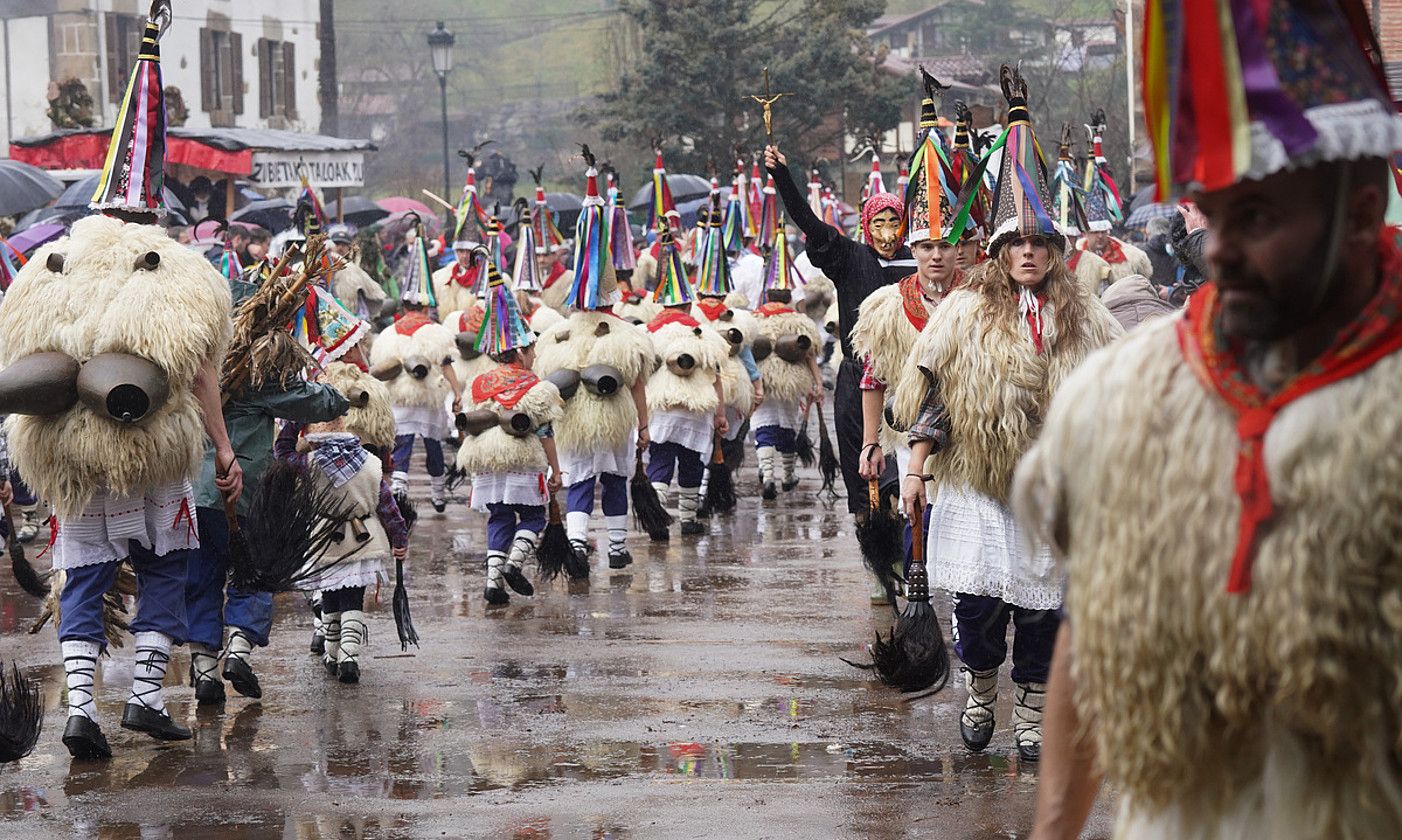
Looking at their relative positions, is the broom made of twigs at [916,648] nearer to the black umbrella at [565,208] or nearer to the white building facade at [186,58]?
the black umbrella at [565,208]

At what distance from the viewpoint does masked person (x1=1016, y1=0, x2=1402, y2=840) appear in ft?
8.22

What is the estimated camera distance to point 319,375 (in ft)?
32.5

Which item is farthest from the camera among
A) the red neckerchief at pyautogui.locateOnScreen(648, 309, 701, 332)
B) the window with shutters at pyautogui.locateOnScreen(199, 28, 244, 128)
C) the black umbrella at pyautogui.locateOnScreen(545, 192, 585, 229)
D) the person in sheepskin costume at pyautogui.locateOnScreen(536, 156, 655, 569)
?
the window with shutters at pyautogui.locateOnScreen(199, 28, 244, 128)

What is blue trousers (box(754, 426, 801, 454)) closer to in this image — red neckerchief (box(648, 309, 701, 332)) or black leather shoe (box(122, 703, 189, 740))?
red neckerchief (box(648, 309, 701, 332))

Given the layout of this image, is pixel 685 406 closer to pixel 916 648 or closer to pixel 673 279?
pixel 673 279

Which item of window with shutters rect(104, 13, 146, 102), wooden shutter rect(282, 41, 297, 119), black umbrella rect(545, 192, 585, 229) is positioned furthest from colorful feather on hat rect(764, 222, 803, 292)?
wooden shutter rect(282, 41, 297, 119)

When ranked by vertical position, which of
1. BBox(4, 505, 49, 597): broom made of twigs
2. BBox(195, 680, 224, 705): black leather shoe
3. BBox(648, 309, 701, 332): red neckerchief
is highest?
BBox(648, 309, 701, 332): red neckerchief

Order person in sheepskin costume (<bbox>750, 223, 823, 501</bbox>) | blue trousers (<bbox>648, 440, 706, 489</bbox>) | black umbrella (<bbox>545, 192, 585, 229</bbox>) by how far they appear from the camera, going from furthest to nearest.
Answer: black umbrella (<bbox>545, 192, 585, 229</bbox>) → person in sheepskin costume (<bbox>750, 223, 823, 501</bbox>) → blue trousers (<bbox>648, 440, 706, 489</bbox>)

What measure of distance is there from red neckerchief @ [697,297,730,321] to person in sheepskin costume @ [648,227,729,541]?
4.76 ft

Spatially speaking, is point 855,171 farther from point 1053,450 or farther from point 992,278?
point 1053,450

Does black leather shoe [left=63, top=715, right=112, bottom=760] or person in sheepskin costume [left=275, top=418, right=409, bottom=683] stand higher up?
person in sheepskin costume [left=275, top=418, right=409, bottom=683]

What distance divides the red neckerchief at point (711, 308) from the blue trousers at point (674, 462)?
75.6 inches

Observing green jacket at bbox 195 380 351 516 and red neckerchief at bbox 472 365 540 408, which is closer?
green jacket at bbox 195 380 351 516

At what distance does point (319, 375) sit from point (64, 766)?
3025 millimetres
